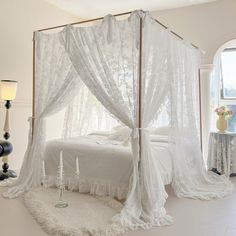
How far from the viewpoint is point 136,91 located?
3.22 meters

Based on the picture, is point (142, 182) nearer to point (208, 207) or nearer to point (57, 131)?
point (208, 207)

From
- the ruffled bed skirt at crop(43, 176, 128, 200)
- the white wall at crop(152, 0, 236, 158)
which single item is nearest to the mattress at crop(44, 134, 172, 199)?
the ruffled bed skirt at crop(43, 176, 128, 200)

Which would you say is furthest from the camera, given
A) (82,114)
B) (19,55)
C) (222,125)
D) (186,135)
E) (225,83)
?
(225,83)

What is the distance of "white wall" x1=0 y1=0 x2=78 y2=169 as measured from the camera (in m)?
4.78

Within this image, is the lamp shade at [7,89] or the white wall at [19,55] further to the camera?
the white wall at [19,55]

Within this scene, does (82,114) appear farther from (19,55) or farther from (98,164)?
(19,55)

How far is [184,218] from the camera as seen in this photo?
3062mm

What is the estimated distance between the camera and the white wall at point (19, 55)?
4.78 metres

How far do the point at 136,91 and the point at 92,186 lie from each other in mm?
1301

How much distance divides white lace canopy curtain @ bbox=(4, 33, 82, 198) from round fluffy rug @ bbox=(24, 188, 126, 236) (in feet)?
1.01

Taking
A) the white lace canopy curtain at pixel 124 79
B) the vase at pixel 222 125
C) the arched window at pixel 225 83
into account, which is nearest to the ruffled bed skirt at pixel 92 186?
the white lace canopy curtain at pixel 124 79

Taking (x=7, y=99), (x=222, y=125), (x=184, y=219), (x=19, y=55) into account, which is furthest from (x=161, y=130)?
(x=19, y=55)

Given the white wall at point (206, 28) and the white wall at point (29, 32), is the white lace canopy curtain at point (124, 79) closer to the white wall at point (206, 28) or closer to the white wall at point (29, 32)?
the white wall at point (29, 32)

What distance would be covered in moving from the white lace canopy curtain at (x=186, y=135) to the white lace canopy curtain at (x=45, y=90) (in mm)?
1303
